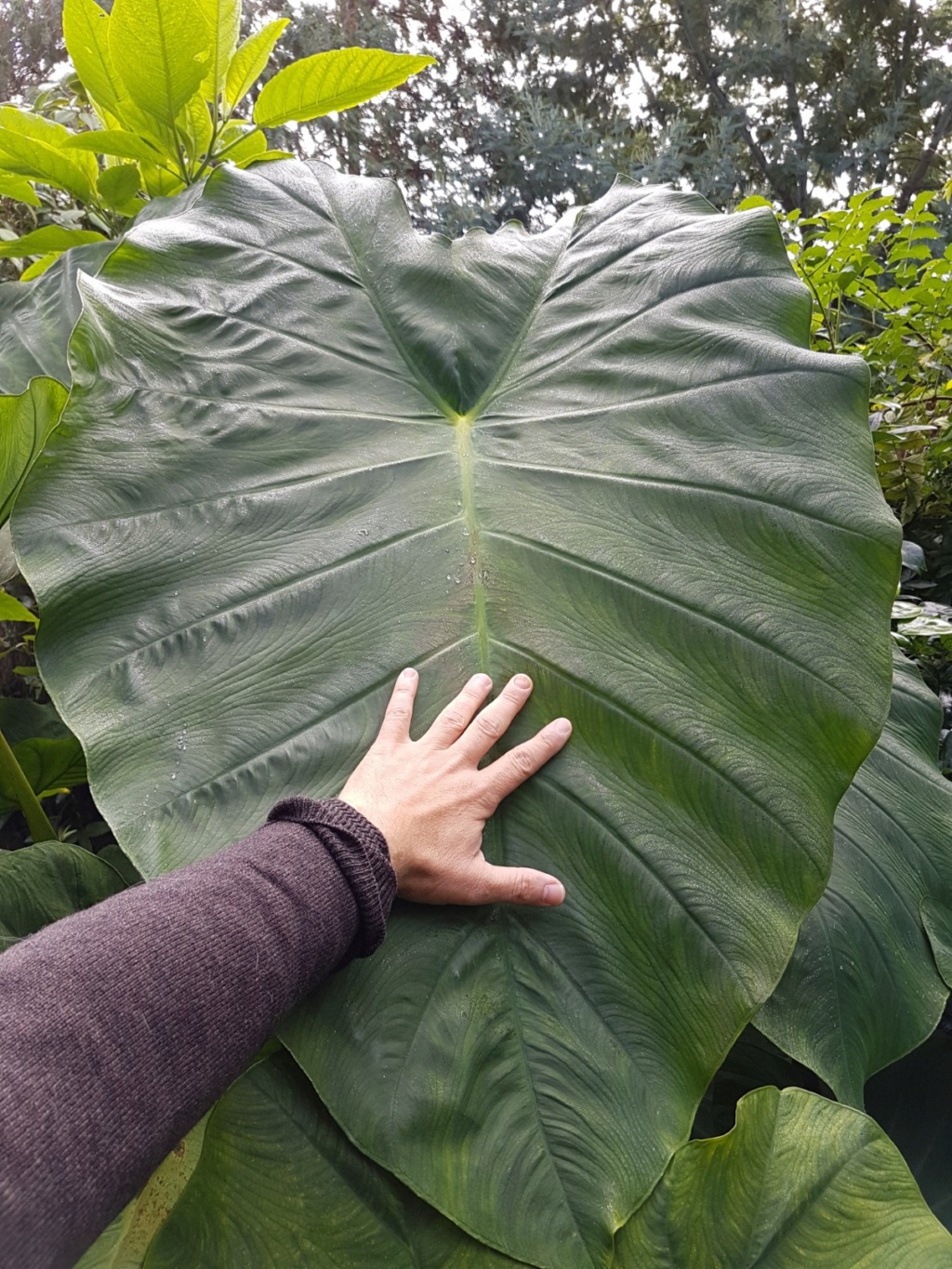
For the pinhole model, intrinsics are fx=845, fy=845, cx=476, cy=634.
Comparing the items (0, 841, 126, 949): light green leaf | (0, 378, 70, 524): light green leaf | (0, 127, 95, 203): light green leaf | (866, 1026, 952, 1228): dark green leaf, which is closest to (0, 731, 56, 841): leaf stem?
(0, 841, 126, 949): light green leaf

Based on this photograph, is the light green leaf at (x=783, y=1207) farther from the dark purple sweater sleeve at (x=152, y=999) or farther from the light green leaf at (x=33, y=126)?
the light green leaf at (x=33, y=126)

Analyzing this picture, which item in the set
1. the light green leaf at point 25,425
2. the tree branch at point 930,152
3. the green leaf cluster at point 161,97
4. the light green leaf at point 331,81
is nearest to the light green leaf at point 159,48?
the green leaf cluster at point 161,97

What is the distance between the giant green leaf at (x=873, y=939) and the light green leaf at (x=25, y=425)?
776mm

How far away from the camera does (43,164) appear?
1061mm

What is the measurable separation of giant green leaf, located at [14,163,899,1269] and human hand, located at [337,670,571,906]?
2 cm

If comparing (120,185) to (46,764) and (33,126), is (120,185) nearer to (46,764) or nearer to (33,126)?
(33,126)

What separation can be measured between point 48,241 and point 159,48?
0.37 m

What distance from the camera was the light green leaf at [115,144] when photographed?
3.34 ft

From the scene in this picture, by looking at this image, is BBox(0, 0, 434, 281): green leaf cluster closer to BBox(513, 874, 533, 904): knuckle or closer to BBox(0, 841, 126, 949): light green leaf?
BBox(0, 841, 126, 949): light green leaf

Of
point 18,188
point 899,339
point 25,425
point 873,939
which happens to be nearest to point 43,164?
point 18,188

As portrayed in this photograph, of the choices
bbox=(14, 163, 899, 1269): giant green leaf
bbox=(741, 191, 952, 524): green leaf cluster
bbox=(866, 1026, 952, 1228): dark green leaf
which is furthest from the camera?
bbox=(741, 191, 952, 524): green leaf cluster

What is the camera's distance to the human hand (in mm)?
550

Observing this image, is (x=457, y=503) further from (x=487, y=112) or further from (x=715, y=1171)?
(x=487, y=112)

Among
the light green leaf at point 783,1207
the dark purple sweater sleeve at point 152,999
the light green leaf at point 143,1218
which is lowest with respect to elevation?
the light green leaf at point 783,1207
